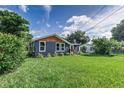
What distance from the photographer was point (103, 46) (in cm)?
1855

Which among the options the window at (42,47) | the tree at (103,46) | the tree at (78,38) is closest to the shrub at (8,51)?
the tree at (78,38)

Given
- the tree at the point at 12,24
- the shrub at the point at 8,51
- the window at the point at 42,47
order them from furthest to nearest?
1. the window at the point at 42,47
2. the tree at the point at 12,24
3. the shrub at the point at 8,51

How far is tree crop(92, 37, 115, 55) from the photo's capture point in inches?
725

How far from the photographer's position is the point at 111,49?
61.3 feet

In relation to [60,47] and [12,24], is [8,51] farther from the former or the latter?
[60,47]

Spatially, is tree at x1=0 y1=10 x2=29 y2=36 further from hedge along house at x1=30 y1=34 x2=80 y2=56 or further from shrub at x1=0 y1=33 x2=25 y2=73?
shrub at x1=0 y1=33 x2=25 y2=73

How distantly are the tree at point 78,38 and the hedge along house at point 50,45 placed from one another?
1.06 m

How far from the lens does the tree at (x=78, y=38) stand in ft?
42.0

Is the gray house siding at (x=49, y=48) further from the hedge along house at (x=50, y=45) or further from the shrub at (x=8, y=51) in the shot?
the shrub at (x=8, y=51)

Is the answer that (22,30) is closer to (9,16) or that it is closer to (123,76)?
(9,16)

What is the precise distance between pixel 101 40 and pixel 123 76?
11.9 m

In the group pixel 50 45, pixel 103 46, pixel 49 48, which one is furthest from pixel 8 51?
pixel 103 46

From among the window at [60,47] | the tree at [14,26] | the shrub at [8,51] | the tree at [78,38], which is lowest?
the shrub at [8,51]
